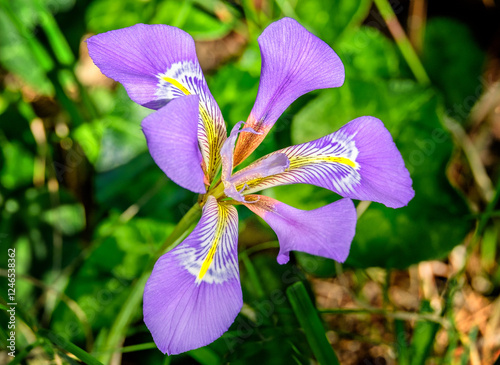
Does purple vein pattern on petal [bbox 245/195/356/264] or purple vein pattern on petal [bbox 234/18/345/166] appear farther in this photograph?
purple vein pattern on petal [bbox 234/18/345/166]

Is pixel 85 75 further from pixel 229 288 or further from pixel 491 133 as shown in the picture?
pixel 491 133

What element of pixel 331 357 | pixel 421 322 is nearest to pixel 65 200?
pixel 331 357

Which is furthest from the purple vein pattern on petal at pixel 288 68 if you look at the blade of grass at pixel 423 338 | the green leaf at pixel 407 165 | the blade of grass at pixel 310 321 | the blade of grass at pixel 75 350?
the blade of grass at pixel 423 338

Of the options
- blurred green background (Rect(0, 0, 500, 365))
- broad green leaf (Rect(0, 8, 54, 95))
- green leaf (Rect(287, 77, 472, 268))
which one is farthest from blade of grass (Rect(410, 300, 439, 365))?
broad green leaf (Rect(0, 8, 54, 95))

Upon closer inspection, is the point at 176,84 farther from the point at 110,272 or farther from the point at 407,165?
the point at 407,165

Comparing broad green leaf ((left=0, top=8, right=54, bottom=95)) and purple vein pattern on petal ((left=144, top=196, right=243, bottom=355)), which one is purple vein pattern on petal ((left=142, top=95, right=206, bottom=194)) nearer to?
purple vein pattern on petal ((left=144, top=196, right=243, bottom=355))

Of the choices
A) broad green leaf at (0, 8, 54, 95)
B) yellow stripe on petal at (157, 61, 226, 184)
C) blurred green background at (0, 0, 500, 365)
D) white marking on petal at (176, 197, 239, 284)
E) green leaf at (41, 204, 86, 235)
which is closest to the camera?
white marking on petal at (176, 197, 239, 284)

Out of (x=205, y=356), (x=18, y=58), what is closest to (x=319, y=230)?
(x=205, y=356)
